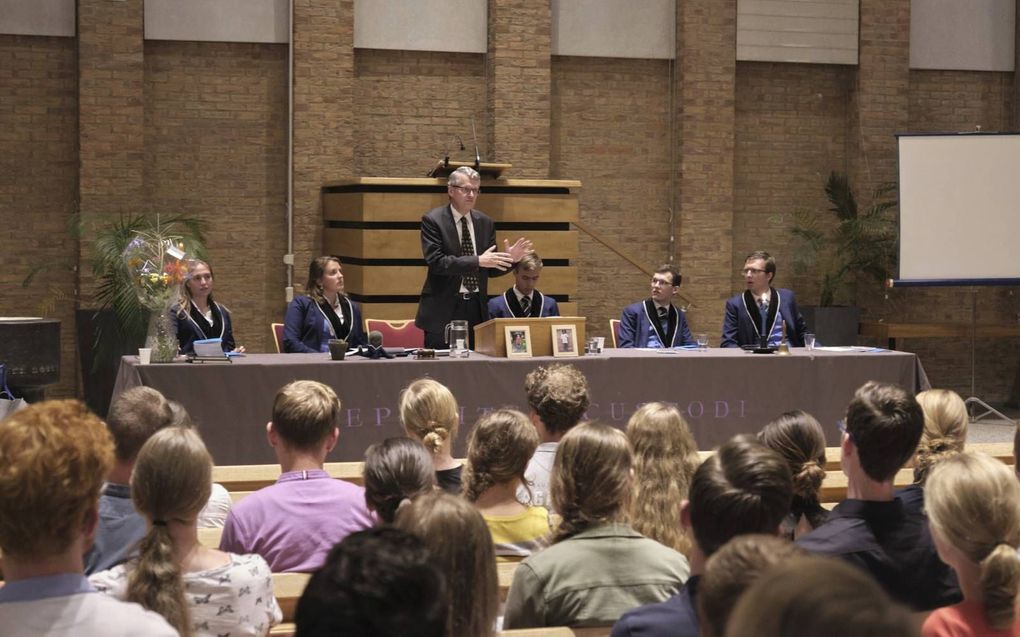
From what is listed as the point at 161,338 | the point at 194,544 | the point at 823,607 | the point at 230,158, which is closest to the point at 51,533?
the point at 194,544

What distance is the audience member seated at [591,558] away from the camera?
2834 millimetres

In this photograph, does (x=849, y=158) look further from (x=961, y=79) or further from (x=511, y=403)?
(x=511, y=403)

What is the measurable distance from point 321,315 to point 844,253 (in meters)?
6.11

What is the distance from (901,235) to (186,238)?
5942 millimetres

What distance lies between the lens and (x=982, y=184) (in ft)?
35.4

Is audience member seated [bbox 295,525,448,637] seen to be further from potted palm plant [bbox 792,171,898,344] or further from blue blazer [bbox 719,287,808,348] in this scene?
potted palm plant [bbox 792,171,898,344]

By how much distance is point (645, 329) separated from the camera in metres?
8.62

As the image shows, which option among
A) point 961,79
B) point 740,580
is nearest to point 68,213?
point 961,79

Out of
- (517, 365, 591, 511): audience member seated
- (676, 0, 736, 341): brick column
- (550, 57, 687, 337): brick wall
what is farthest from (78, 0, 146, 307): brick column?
(517, 365, 591, 511): audience member seated

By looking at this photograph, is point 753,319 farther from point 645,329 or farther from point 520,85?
point 520,85

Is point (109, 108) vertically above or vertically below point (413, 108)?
below

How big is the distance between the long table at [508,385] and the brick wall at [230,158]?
4.12 m

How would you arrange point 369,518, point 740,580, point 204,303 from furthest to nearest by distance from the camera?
point 204,303, point 369,518, point 740,580

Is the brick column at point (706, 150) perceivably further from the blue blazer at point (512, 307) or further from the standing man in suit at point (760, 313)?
the blue blazer at point (512, 307)
